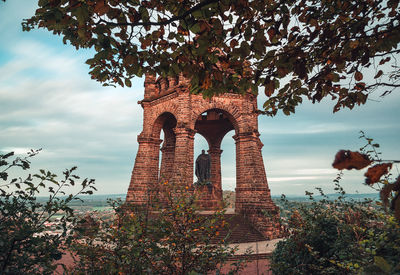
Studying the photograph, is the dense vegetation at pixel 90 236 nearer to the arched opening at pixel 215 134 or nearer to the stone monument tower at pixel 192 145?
the stone monument tower at pixel 192 145

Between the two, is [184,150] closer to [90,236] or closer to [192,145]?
[192,145]

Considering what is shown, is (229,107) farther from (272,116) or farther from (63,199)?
(63,199)

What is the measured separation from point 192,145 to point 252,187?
4.09 metres

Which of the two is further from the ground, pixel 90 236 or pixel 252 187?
pixel 252 187

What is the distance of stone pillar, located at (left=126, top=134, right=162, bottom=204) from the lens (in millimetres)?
12656

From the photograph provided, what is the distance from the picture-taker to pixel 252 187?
11.6 m

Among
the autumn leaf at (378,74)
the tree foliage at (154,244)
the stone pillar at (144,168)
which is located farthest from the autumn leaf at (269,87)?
the stone pillar at (144,168)

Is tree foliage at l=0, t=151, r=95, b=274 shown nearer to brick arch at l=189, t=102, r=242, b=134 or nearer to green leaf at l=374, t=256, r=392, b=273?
green leaf at l=374, t=256, r=392, b=273

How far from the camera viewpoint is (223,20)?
8.79 ft

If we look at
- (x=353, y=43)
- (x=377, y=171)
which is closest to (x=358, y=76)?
(x=353, y=43)

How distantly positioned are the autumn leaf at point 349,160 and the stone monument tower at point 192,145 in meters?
9.82

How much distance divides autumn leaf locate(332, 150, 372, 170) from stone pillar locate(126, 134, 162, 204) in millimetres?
12236

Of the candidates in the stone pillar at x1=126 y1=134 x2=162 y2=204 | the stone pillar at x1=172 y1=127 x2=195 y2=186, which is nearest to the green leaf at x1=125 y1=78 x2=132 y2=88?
the stone pillar at x1=172 y1=127 x2=195 y2=186

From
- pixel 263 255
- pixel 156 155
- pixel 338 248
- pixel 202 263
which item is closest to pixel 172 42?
pixel 202 263
